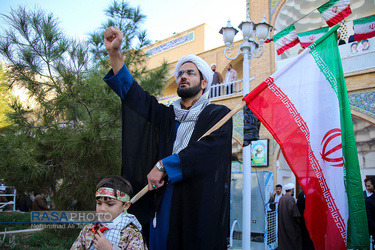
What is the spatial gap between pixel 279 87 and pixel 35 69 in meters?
2.98

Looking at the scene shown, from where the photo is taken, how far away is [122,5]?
4164 mm

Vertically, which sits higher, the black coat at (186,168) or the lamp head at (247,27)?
the lamp head at (247,27)

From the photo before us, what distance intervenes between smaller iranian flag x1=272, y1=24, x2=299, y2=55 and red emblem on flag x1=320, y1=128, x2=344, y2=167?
3144mm

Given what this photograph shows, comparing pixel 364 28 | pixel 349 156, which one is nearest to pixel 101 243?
pixel 349 156

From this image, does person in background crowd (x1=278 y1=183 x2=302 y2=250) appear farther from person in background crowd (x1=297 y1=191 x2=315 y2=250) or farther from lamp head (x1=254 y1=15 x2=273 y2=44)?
lamp head (x1=254 y1=15 x2=273 y2=44)

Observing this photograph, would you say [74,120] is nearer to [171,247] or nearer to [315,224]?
[171,247]

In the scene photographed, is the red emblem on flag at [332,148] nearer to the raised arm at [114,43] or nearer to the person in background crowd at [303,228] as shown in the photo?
the raised arm at [114,43]

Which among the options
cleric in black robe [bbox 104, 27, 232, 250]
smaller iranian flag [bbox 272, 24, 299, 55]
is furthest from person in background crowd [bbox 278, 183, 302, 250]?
cleric in black robe [bbox 104, 27, 232, 250]

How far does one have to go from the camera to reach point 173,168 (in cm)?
153

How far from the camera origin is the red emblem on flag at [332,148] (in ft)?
6.30

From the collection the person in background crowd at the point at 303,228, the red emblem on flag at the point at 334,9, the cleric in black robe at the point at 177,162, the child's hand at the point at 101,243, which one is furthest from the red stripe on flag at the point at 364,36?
the child's hand at the point at 101,243

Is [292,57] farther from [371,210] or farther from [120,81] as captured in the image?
[120,81]

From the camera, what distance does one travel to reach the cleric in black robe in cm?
153

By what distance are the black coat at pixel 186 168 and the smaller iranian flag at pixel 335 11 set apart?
249 cm
